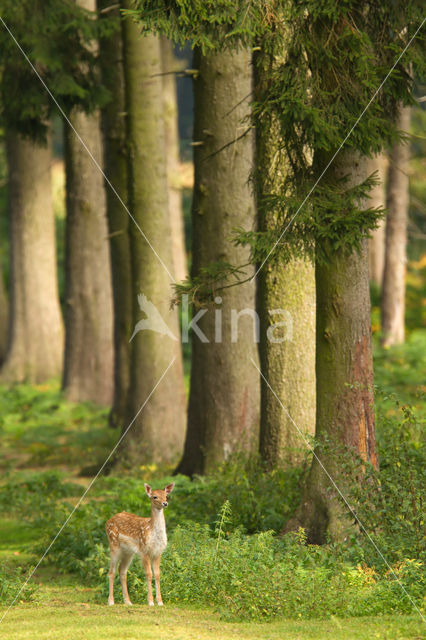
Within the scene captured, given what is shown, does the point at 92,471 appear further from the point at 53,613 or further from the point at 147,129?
the point at 53,613

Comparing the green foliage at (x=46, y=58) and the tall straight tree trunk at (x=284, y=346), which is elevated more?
the green foliage at (x=46, y=58)

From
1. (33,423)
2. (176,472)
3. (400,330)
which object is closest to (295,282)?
(176,472)

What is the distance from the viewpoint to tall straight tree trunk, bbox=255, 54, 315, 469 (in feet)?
28.8

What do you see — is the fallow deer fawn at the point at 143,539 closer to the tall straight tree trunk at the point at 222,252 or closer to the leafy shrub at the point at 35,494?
the leafy shrub at the point at 35,494

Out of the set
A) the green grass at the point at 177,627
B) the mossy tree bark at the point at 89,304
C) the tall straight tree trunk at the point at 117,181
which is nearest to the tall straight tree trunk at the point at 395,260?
the mossy tree bark at the point at 89,304

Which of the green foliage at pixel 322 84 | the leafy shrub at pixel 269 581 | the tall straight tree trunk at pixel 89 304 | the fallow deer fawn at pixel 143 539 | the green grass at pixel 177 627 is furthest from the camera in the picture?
the tall straight tree trunk at pixel 89 304

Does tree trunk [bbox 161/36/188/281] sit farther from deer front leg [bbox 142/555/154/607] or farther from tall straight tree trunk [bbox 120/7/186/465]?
deer front leg [bbox 142/555/154/607]

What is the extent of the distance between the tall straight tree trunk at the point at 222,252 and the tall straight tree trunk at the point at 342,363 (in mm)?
2641

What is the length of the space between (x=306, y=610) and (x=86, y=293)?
42.6 ft

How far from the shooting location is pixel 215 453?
33.0 feet

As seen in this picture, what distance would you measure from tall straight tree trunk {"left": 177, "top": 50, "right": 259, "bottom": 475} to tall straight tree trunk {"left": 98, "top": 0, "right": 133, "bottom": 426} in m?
2.73

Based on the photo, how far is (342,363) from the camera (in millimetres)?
7211

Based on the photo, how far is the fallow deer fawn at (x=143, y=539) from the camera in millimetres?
5941

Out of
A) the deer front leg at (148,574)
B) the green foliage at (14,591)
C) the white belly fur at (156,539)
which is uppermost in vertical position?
the white belly fur at (156,539)
